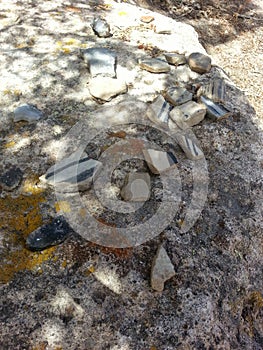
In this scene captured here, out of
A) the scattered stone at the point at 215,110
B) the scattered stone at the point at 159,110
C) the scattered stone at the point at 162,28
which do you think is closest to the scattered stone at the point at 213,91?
the scattered stone at the point at 215,110

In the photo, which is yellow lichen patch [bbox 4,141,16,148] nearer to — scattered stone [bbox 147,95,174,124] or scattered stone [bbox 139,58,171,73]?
scattered stone [bbox 147,95,174,124]

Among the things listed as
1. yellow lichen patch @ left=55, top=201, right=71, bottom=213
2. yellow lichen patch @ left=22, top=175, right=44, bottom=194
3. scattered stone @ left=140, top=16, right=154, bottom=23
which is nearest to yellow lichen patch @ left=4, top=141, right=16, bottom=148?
yellow lichen patch @ left=22, top=175, right=44, bottom=194

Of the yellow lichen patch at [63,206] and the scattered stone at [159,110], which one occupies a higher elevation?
the scattered stone at [159,110]

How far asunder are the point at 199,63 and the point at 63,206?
6.25 feet

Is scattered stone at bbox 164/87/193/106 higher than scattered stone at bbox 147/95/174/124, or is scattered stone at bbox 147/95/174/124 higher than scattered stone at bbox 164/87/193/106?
scattered stone at bbox 164/87/193/106

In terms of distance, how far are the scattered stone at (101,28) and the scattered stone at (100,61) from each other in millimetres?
310

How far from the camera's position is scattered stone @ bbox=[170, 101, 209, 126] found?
2.59 m

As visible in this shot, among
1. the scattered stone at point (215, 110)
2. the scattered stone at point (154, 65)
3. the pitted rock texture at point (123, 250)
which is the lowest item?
the pitted rock texture at point (123, 250)

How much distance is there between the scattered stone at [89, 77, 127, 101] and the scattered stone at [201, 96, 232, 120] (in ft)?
2.18

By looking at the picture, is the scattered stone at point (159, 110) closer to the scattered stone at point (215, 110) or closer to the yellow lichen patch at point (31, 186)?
the scattered stone at point (215, 110)

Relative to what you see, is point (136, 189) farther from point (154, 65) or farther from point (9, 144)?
point (154, 65)

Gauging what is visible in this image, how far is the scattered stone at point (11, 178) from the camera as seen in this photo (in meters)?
2.07

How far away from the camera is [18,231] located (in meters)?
1.88

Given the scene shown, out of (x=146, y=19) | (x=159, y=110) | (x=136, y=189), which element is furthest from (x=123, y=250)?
(x=146, y=19)
